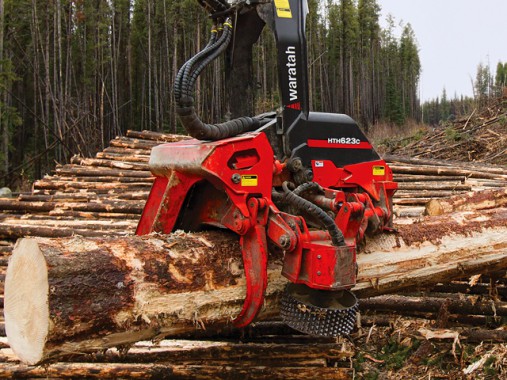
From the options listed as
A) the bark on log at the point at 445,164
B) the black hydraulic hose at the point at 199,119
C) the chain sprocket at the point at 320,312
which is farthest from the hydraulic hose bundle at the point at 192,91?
the bark on log at the point at 445,164

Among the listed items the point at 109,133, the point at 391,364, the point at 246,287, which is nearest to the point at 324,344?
the point at 391,364

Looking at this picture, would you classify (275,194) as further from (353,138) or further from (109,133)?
(109,133)

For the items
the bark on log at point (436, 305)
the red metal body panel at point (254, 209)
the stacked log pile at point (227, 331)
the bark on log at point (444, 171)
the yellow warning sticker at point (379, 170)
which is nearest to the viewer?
the red metal body panel at point (254, 209)

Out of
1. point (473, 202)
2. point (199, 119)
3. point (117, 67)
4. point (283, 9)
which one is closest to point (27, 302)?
point (199, 119)

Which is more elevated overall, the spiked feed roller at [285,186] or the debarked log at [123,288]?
the spiked feed roller at [285,186]

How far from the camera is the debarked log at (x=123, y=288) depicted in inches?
101

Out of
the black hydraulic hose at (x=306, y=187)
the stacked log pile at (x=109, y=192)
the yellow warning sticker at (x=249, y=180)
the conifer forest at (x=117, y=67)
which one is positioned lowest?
the stacked log pile at (x=109, y=192)

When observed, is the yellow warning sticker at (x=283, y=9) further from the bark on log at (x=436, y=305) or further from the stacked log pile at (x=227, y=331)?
the bark on log at (x=436, y=305)

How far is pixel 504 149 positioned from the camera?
519 inches

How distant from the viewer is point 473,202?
5176 mm

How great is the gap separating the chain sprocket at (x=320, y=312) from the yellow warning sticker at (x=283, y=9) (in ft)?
6.09

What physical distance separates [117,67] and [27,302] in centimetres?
3171

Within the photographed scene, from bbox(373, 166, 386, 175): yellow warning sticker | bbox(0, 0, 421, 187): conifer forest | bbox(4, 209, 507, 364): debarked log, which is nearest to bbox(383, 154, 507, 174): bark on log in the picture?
bbox(373, 166, 386, 175): yellow warning sticker

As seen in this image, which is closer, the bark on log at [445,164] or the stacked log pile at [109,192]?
the stacked log pile at [109,192]
